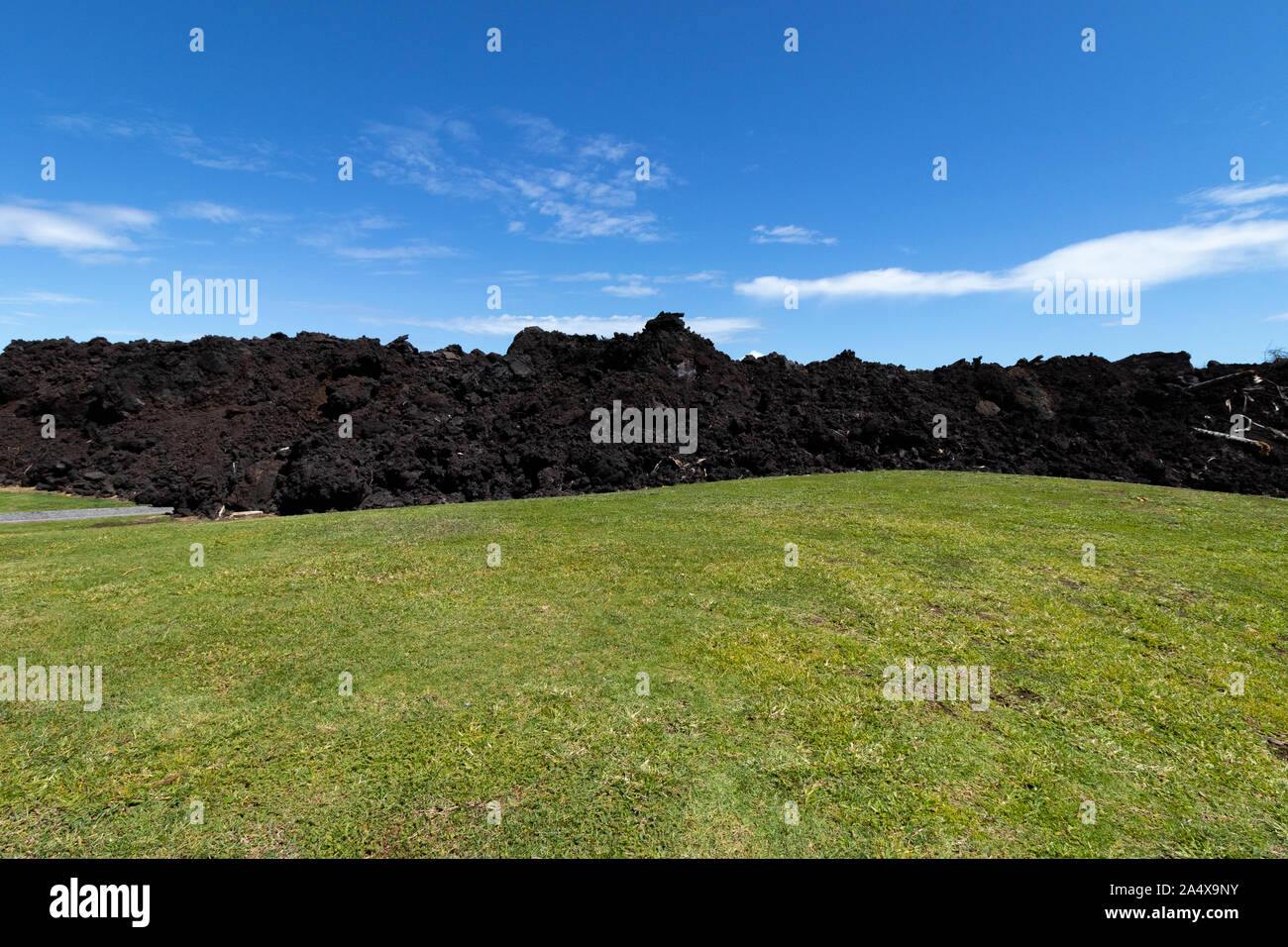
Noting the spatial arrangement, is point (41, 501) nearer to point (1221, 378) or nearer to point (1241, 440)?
point (1241, 440)

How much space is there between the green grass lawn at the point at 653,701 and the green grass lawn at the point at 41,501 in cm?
1309

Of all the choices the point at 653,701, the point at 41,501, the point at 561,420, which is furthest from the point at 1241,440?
the point at 41,501

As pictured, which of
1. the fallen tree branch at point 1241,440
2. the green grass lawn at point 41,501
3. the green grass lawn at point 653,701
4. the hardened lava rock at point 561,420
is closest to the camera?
the green grass lawn at point 653,701

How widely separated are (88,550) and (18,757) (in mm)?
7158

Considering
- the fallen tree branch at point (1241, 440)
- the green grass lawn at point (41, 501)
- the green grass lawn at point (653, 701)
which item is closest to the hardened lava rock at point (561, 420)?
the fallen tree branch at point (1241, 440)

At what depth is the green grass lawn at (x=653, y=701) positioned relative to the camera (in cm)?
338

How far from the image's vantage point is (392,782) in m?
3.72

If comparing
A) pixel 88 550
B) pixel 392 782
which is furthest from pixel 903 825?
pixel 88 550

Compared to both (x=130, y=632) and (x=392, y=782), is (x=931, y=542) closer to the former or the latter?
(x=392, y=782)

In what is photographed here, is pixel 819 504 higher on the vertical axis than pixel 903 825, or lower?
higher

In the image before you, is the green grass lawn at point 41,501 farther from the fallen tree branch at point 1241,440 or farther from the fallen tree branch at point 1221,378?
the fallen tree branch at point 1221,378

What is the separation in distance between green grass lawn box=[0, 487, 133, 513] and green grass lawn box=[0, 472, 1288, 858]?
13091 mm

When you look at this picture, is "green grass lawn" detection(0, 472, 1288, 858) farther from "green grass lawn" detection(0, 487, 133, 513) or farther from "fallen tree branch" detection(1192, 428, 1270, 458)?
"fallen tree branch" detection(1192, 428, 1270, 458)

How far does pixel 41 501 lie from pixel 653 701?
84.6 feet
